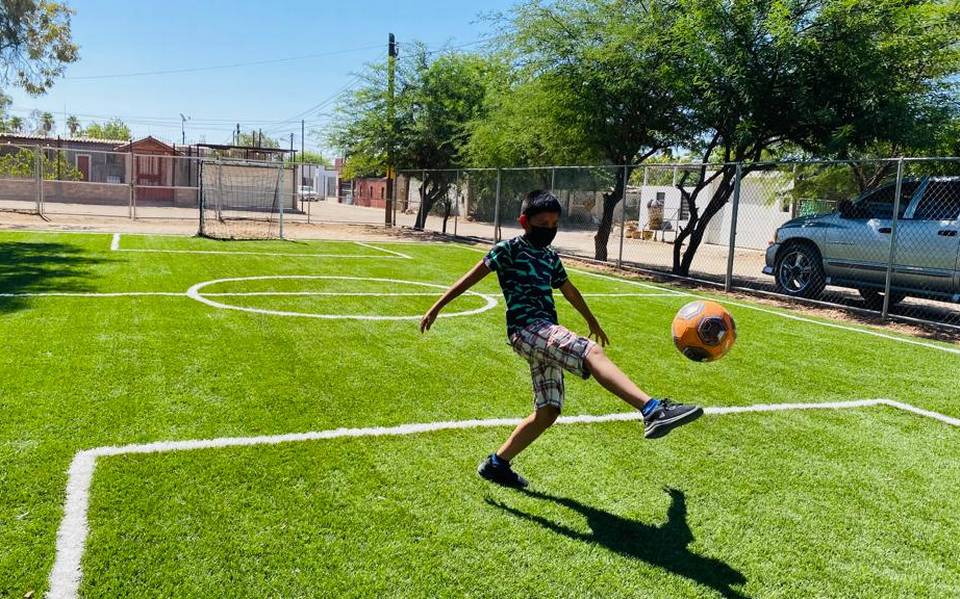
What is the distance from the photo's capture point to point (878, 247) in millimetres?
11000

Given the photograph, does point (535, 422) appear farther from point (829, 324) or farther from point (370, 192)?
point (370, 192)

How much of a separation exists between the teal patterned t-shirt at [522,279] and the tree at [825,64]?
9850 mm

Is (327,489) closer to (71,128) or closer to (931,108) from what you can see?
(931,108)

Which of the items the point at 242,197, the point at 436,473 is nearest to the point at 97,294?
the point at 436,473

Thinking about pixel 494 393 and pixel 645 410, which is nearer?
pixel 645 410

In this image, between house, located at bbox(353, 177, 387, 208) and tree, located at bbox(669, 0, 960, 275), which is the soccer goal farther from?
house, located at bbox(353, 177, 387, 208)

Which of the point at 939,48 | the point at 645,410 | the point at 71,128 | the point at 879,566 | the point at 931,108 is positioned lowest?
the point at 879,566

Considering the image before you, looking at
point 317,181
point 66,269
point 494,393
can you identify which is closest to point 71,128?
Result: point 317,181

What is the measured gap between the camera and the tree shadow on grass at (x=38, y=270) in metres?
8.92

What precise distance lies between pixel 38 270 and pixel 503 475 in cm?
985

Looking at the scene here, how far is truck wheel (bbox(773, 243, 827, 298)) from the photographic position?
1214cm

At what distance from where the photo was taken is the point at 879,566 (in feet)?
10.8

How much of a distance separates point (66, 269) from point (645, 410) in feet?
35.0

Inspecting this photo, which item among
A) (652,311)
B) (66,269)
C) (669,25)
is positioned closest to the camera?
(652,311)
